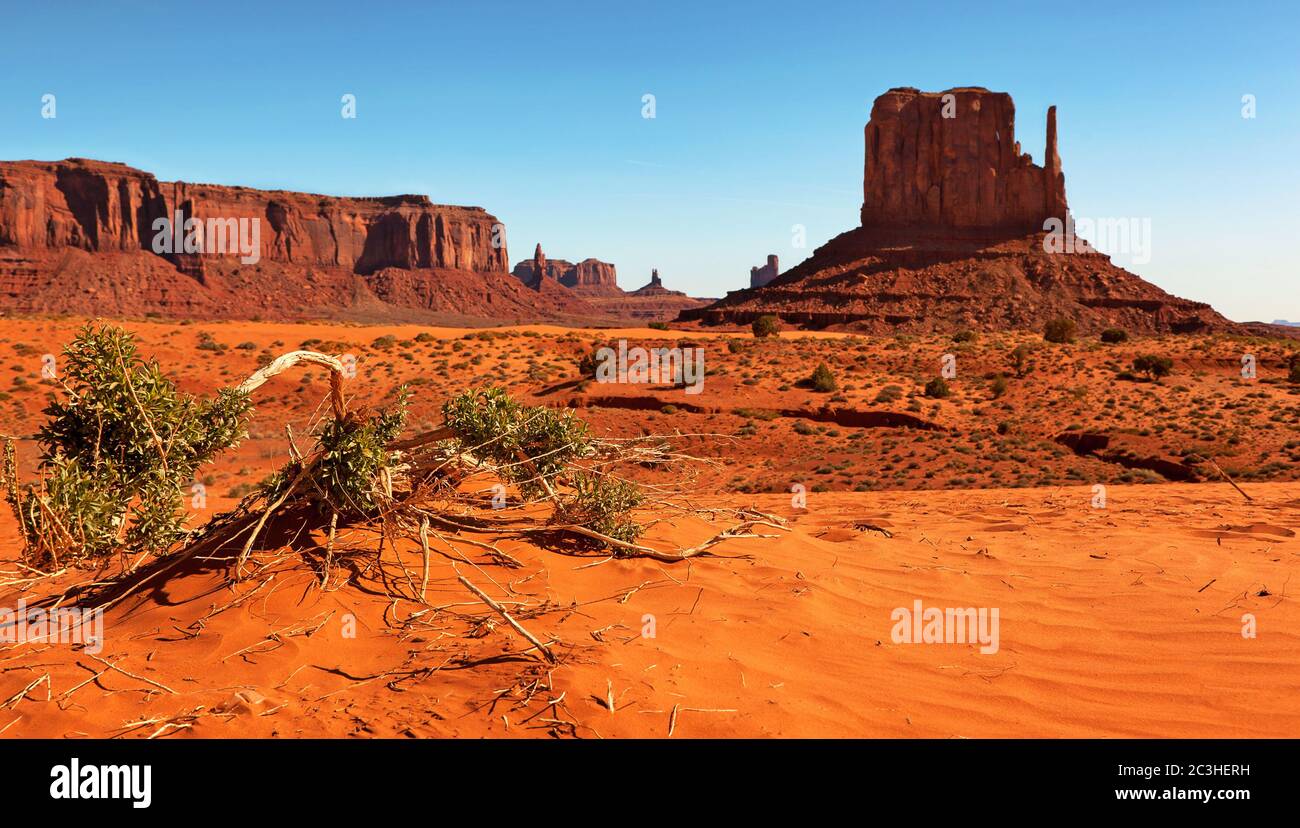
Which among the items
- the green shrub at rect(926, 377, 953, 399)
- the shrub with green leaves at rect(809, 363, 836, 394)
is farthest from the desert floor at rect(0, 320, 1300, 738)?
the shrub with green leaves at rect(809, 363, 836, 394)

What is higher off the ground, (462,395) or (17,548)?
(462,395)

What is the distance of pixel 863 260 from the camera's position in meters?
81.9

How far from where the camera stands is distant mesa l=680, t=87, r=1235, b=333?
69188 millimetres

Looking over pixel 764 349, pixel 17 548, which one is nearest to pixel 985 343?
pixel 764 349

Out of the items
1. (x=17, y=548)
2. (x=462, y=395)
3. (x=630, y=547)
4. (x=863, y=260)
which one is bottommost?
(x=17, y=548)

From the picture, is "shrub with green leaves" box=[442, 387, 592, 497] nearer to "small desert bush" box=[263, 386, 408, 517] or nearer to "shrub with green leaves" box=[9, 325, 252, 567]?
"small desert bush" box=[263, 386, 408, 517]

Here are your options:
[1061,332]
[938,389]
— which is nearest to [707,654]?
[938,389]

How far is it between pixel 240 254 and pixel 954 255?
96513mm

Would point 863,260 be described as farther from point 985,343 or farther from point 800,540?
point 800,540

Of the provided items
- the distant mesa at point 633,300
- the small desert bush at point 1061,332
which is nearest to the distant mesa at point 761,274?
the distant mesa at point 633,300

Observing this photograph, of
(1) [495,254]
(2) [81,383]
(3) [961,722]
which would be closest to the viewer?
(3) [961,722]

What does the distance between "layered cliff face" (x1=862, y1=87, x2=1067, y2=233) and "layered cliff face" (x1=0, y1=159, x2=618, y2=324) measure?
192 feet

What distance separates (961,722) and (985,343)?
44.3 m

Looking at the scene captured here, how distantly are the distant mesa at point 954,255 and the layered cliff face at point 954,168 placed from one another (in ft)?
0.37
